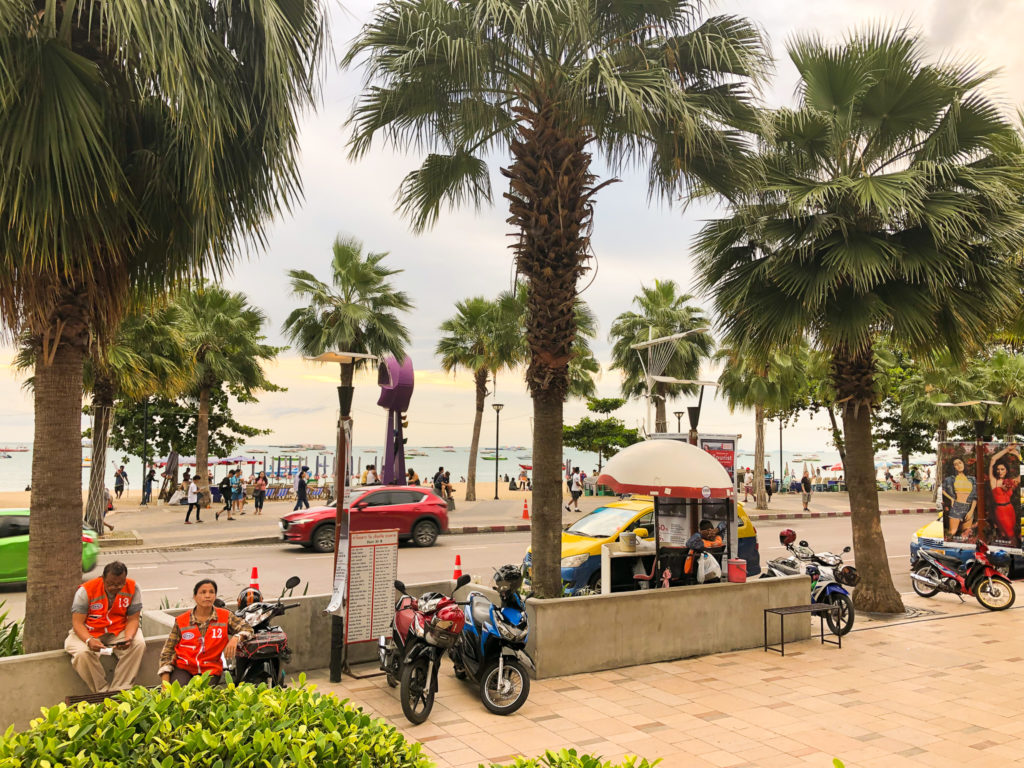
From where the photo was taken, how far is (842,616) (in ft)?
34.2

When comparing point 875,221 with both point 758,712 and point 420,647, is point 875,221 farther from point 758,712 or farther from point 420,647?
point 420,647

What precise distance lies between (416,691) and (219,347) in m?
25.7

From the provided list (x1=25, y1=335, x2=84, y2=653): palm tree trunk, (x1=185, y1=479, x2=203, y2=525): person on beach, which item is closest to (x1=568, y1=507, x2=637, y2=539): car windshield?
(x1=25, y1=335, x2=84, y2=653): palm tree trunk

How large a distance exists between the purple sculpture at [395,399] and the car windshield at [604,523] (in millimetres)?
10833

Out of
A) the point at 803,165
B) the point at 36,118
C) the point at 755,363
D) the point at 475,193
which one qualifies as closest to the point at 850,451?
the point at 755,363

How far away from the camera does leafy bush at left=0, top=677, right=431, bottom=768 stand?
9.27 ft

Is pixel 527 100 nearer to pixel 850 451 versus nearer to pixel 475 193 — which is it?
pixel 475 193

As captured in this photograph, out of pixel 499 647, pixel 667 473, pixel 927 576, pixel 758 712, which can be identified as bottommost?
pixel 758 712

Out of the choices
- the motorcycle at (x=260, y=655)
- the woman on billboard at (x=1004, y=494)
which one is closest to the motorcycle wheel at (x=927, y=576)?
the woman on billboard at (x=1004, y=494)

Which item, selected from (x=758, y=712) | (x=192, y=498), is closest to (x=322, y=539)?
(x=192, y=498)

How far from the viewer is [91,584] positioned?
20.5ft

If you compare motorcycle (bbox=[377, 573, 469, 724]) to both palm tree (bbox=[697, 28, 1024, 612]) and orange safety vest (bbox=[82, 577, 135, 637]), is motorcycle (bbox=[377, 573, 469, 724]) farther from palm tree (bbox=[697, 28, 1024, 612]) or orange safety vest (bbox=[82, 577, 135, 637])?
palm tree (bbox=[697, 28, 1024, 612])

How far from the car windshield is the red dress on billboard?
22.8ft

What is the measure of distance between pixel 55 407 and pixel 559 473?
517cm
